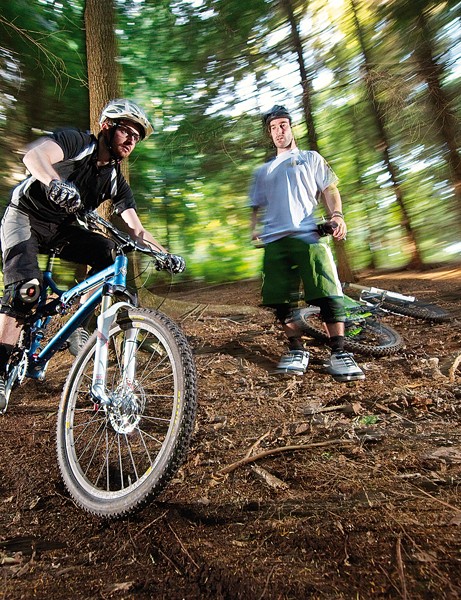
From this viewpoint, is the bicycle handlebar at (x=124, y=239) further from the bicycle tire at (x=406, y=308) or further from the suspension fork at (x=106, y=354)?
the bicycle tire at (x=406, y=308)

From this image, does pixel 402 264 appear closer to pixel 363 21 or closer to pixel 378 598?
pixel 363 21

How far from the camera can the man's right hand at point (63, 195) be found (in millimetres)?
2037

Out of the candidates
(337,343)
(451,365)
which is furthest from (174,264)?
(451,365)

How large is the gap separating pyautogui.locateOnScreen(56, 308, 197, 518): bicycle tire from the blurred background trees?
4949 millimetres

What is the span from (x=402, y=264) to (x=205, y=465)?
1403cm

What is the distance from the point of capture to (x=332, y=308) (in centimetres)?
344

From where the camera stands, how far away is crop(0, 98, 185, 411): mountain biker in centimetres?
249

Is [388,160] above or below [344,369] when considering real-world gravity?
above

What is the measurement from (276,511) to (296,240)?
2.43m

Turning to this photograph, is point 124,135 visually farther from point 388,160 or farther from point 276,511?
point 388,160

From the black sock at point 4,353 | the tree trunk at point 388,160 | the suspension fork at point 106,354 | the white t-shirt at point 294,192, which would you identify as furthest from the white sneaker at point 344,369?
the tree trunk at point 388,160

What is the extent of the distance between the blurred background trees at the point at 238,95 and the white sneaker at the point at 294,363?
16.2 feet

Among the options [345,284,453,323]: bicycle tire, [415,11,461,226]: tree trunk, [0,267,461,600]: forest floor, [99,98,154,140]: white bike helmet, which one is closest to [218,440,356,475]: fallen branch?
[0,267,461,600]: forest floor

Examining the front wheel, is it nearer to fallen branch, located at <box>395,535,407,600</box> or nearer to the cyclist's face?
the cyclist's face
